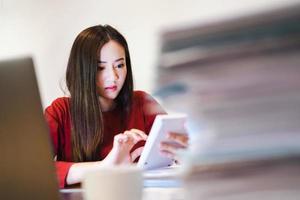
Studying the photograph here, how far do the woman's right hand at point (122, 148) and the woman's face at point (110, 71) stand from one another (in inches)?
14.9

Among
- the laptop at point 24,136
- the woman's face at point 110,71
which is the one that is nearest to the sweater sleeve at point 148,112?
the woman's face at point 110,71

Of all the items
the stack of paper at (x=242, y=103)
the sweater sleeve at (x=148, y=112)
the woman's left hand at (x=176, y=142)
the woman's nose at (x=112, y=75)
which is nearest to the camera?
the stack of paper at (x=242, y=103)

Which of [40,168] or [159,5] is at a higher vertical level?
[159,5]

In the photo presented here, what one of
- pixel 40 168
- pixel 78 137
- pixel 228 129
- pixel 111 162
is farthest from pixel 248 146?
pixel 78 137

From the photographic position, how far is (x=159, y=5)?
8.30 ft

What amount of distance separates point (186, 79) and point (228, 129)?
2.6 inches

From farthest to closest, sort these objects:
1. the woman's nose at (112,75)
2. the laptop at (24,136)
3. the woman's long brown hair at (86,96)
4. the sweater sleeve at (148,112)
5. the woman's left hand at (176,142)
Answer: the sweater sleeve at (148,112), the woman's nose at (112,75), the woman's long brown hair at (86,96), the laptop at (24,136), the woman's left hand at (176,142)

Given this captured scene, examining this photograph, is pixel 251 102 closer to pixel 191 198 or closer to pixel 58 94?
pixel 191 198

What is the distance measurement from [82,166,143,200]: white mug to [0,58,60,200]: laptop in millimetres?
96

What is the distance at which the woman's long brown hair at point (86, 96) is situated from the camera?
190 cm

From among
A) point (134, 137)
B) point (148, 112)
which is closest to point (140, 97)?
point (148, 112)

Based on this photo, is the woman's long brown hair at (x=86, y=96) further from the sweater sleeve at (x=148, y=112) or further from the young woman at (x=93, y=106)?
the sweater sleeve at (x=148, y=112)

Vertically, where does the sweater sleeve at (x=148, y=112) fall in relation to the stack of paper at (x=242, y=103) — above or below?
below

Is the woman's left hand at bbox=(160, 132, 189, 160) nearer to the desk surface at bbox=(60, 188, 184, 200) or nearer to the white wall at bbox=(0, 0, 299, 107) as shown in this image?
the desk surface at bbox=(60, 188, 184, 200)
